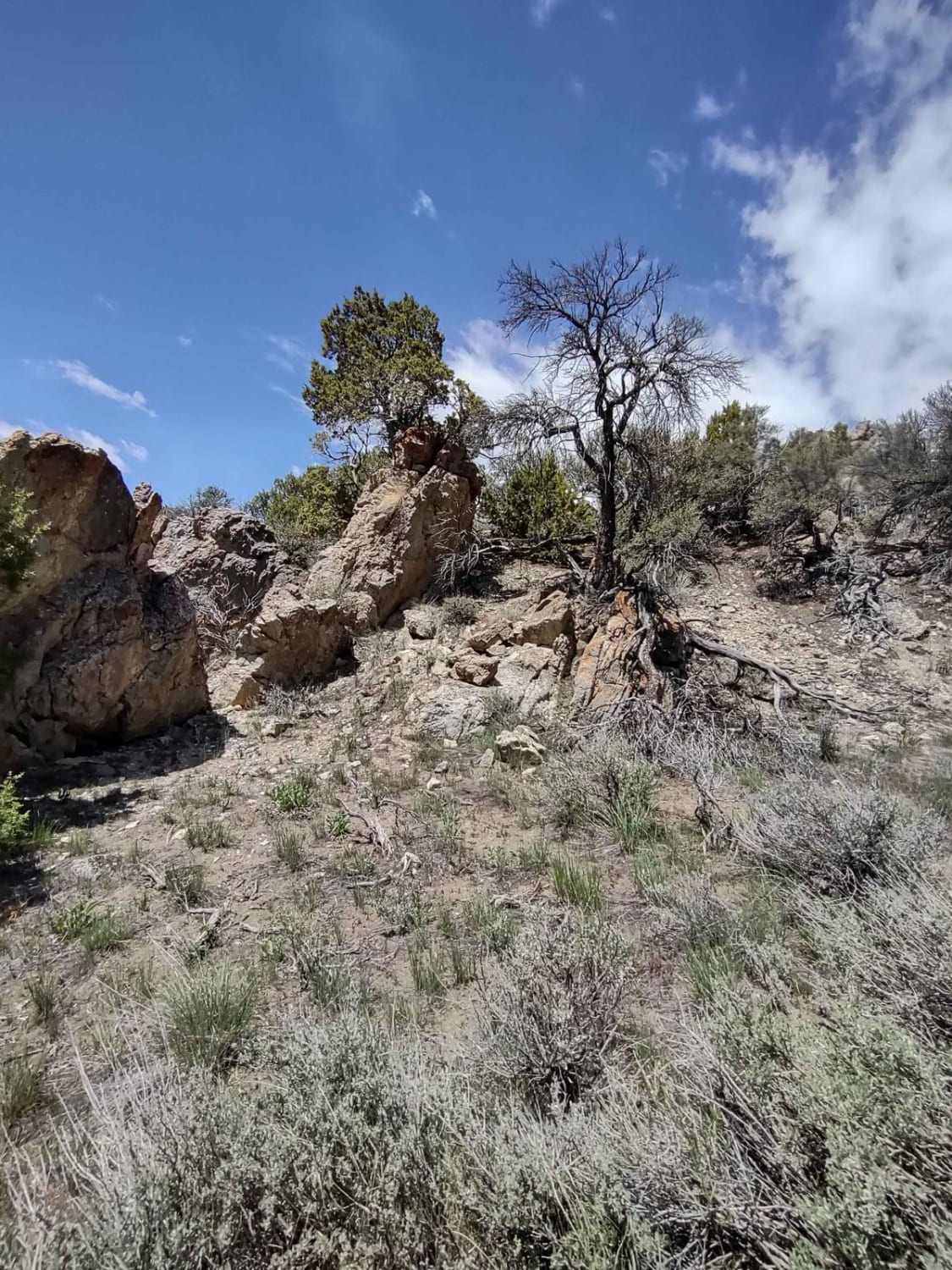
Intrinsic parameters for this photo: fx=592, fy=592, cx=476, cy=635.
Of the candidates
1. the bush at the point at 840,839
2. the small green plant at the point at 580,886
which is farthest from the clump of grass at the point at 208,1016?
the bush at the point at 840,839

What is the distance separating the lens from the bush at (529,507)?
39.6 feet

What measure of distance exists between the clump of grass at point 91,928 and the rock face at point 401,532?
5.86 metres

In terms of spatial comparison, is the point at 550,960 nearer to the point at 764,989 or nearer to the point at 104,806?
the point at 764,989

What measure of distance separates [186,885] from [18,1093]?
162 centimetres

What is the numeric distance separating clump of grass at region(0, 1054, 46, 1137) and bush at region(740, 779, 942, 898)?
375 centimetres

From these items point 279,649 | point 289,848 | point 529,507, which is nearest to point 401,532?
point 279,649

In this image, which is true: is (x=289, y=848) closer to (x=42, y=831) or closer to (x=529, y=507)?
(x=42, y=831)

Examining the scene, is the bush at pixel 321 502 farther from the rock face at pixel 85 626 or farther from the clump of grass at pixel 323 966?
the clump of grass at pixel 323 966

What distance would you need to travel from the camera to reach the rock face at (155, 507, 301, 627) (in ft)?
31.5

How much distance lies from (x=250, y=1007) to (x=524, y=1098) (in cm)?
132

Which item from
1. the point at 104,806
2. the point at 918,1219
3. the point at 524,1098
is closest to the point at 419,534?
the point at 104,806

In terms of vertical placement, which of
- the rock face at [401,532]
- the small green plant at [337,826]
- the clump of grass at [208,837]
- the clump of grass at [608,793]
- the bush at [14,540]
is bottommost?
the clump of grass at [208,837]

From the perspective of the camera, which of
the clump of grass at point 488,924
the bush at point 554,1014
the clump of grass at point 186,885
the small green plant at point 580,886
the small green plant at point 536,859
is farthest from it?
the small green plant at point 536,859

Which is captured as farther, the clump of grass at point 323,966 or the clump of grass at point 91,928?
the clump of grass at point 91,928
